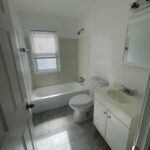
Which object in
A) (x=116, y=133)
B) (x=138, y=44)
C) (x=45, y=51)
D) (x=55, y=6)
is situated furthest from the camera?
(x=45, y=51)

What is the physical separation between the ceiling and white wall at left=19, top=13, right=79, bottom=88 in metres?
0.13

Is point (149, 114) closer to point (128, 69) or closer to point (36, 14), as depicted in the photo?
point (128, 69)

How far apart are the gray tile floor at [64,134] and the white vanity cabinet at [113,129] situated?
0.89 feet

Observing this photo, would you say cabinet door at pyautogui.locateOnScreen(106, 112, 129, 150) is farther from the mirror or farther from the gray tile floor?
the mirror

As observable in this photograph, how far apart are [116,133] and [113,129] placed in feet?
0.18

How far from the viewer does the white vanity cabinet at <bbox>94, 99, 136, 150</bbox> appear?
3.44 ft

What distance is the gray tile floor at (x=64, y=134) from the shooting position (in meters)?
1.51

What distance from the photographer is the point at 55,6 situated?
2.22 m

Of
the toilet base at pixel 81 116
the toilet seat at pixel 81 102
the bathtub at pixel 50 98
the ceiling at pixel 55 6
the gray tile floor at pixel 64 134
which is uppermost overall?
the ceiling at pixel 55 6

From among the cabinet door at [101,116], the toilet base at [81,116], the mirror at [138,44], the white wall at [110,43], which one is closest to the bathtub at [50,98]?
the toilet base at [81,116]

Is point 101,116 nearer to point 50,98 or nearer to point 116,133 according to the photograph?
point 116,133

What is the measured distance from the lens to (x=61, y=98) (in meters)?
2.41

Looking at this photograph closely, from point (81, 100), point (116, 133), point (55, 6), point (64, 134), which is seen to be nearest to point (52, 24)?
point (55, 6)

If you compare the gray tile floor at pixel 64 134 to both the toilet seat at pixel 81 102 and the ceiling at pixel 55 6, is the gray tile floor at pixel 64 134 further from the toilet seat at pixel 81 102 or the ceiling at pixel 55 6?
the ceiling at pixel 55 6
